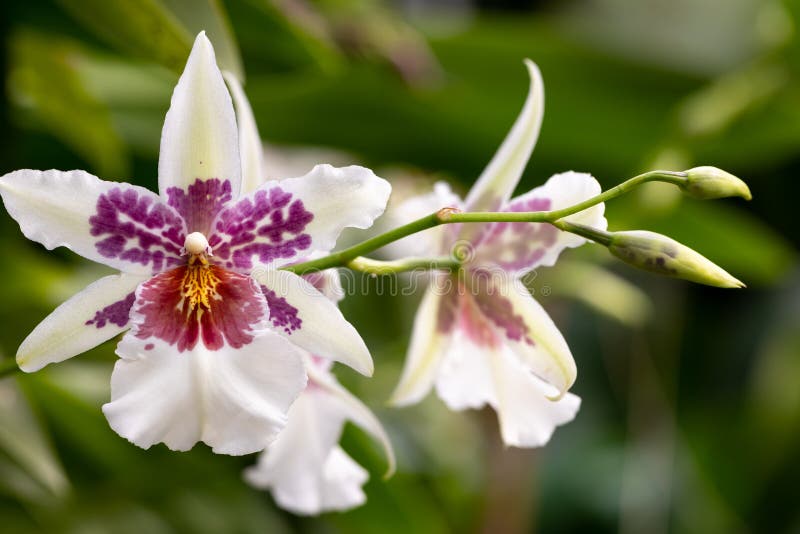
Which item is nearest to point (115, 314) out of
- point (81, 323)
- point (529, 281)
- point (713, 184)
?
point (81, 323)

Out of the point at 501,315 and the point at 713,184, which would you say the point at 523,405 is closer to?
the point at 501,315

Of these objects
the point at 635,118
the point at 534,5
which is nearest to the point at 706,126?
the point at 635,118

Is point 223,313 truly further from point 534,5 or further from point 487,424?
point 534,5

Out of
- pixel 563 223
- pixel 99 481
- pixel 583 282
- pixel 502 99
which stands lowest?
pixel 99 481

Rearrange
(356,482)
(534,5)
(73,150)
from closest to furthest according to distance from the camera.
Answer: (356,482) < (73,150) < (534,5)

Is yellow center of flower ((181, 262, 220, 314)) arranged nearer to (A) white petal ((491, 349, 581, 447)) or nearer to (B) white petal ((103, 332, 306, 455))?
(B) white petal ((103, 332, 306, 455))

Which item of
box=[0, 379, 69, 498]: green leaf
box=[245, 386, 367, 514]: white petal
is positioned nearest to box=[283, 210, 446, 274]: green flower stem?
box=[245, 386, 367, 514]: white petal

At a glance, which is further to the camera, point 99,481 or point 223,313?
point 99,481
